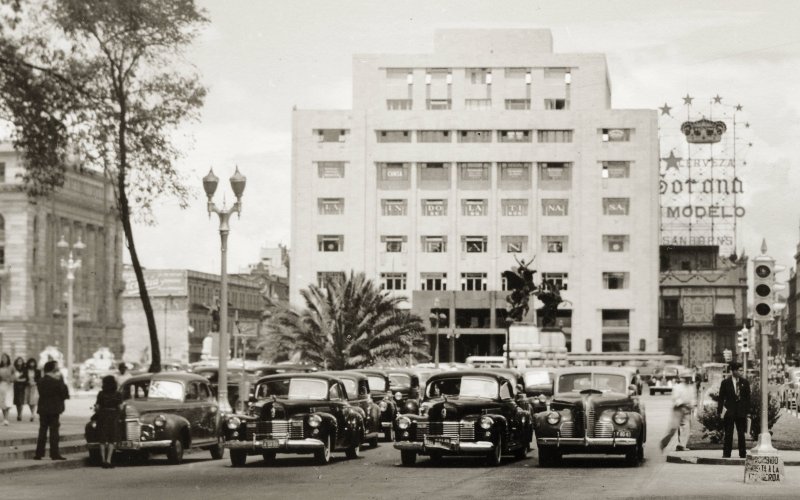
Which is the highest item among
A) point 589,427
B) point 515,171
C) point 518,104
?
point 518,104

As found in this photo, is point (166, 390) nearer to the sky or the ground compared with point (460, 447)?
nearer to the sky

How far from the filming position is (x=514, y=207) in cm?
11319

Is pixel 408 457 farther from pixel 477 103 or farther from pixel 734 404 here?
pixel 477 103

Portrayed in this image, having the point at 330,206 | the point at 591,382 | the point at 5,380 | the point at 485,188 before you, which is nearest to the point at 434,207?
the point at 485,188

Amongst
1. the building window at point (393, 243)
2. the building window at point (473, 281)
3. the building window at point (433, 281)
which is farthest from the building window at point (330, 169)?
the building window at point (473, 281)

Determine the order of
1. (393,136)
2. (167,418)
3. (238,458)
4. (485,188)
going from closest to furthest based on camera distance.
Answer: (238,458)
(167,418)
(393,136)
(485,188)

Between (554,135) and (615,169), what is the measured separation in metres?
5.51

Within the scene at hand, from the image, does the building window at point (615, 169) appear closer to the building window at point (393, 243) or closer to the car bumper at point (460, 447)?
the building window at point (393, 243)

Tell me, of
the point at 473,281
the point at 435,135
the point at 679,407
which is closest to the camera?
the point at 679,407

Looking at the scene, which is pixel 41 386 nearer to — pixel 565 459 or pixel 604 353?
pixel 565 459

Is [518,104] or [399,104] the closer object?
[518,104]

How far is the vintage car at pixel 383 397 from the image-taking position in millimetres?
33406

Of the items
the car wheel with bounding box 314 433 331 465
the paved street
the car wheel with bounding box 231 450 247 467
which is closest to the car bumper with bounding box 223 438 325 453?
the car wheel with bounding box 314 433 331 465

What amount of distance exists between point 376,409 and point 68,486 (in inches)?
407
